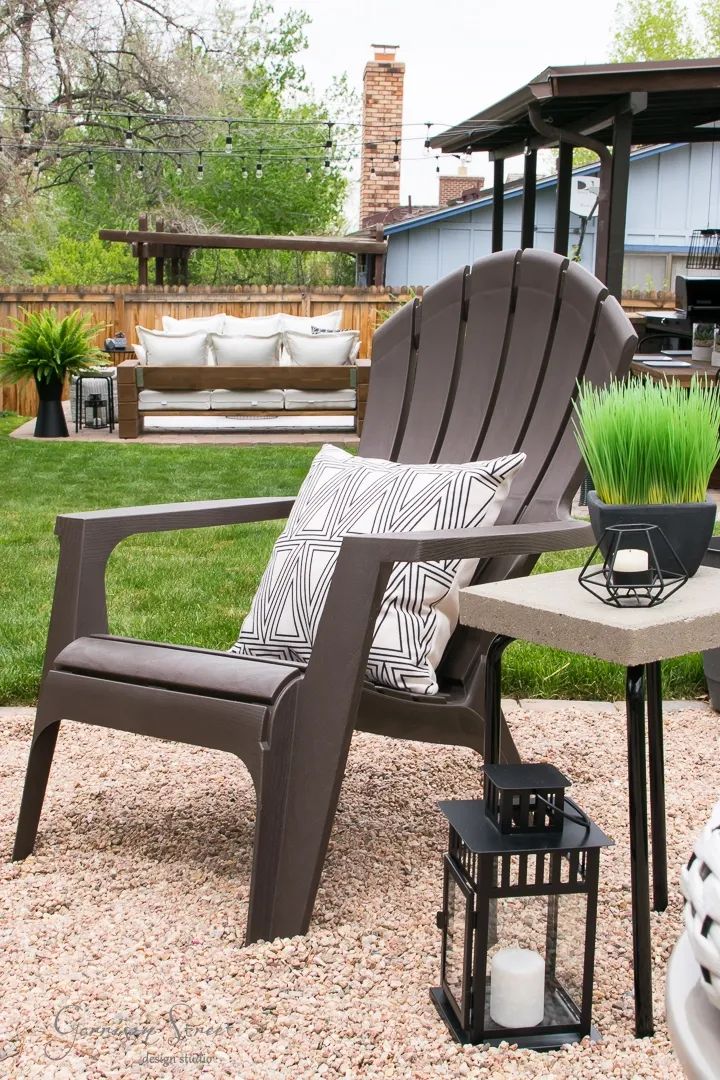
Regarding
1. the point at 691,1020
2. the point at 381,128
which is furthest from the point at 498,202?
the point at 381,128

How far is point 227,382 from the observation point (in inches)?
371

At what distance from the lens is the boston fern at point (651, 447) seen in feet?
5.15

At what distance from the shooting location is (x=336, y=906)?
194 cm

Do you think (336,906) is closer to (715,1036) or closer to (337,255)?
(715,1036)

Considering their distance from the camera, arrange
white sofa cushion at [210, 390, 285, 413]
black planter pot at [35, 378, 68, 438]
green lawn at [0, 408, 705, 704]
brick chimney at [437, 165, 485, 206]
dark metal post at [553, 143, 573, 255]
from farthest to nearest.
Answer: brick chimney at [437, 165, 485, 206], white sofa cushion at [210, 390, 285, 413], black planter pot at [35, 378, 68, 438], dark metal post at [553, 143, 573, 255], green lawn at [0, 408, 705, 704]

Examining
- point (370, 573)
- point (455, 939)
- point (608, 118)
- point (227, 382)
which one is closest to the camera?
point (455, 939)

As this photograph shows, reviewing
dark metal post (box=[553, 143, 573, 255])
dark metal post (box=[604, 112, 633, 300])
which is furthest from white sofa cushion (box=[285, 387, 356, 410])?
dark metal post (box=[604, 112, 633, 300])

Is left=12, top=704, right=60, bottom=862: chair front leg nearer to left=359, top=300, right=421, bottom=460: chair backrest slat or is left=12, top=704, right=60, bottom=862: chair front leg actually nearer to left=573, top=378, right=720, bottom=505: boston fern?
left=359, top=300, right=421, bottom=460: chair backrest slat

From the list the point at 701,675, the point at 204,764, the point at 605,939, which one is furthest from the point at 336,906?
the point at 701,675

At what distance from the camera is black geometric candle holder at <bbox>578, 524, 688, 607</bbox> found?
1513 millimetres

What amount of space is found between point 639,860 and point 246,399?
27.5 ft

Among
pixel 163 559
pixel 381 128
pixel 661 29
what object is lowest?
pixel 163 559

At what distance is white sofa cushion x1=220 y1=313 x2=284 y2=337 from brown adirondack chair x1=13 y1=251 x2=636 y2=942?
840 cm

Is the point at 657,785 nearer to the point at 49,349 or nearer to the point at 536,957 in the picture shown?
the point at 536,957
